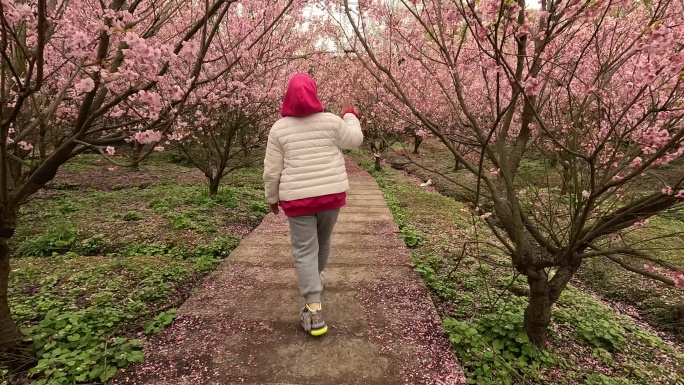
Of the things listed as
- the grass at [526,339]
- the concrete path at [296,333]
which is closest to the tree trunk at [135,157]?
the concrete path at [296,333]

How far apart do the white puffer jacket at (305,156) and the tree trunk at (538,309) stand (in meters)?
1.68

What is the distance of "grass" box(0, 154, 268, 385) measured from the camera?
2.66 m

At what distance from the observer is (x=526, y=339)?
2.88m

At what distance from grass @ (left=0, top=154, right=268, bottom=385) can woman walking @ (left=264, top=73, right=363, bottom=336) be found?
4.20 feet

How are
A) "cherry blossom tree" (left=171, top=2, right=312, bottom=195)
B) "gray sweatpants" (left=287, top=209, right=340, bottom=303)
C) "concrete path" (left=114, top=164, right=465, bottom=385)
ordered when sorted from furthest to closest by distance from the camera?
"cherry blossom tree" (left=171, top=2, right=312, bottom=195) → "gray sweatpants" (left=287, top=209, right=340, bottom=303) → "concrete path" (left=114, top=164, right=465, bottom=385)

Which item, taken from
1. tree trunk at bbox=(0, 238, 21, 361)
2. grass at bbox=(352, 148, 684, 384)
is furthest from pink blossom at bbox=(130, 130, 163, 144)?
grass at bbox=(352, 148, 684, 384)

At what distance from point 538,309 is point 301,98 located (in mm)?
2478

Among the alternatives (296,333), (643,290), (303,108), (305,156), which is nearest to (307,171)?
(305,156)

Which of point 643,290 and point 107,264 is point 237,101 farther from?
point 643,290

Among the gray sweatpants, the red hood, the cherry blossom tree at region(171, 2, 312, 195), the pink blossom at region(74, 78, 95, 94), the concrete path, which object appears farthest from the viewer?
the cherry blossom tree at region(171, 2, 312, 195)

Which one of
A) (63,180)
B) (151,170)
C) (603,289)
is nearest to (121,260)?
(603,289)

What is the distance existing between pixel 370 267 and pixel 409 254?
704mm

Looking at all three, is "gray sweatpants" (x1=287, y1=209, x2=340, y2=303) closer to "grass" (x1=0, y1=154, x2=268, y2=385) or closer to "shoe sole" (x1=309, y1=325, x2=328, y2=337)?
"shoe sole" (x1=309, y1=325, x2=328, y2=337)

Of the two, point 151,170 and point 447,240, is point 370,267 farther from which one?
point 151,170
